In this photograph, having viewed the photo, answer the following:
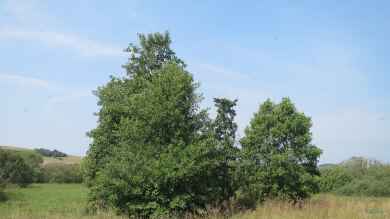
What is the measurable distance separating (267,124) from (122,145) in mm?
8915

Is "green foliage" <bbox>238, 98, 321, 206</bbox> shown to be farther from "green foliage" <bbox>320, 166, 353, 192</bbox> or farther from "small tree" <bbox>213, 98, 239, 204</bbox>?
"green foliage" <bbox>320, 166, 353, 192</bbox>

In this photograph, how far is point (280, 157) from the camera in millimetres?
19719

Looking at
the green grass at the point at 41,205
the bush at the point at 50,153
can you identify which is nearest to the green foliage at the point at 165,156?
the green grass at the point at 41,205

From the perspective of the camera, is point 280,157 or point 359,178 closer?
point 280,157

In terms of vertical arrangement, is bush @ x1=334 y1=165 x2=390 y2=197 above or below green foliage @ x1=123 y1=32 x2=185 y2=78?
below

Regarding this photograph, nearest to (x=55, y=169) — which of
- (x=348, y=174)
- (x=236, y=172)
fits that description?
(x=348, y=174)

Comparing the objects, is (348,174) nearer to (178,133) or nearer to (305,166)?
(305,166)

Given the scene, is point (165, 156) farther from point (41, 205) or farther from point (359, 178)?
point (359, 178)

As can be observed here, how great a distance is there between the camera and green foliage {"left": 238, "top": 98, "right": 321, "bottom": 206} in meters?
20.0

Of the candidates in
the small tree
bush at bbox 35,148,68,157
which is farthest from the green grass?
bush at bbox 35,148,68,157

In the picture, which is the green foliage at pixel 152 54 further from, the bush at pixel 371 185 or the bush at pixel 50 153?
the bush at pixel 50 153

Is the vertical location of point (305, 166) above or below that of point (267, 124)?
below

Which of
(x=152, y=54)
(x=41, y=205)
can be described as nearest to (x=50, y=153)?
(x=41, y=205)

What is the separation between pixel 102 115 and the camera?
2275cm
